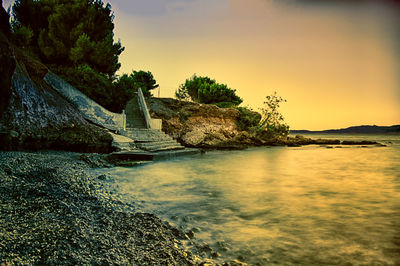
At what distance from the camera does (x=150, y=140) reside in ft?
34.1

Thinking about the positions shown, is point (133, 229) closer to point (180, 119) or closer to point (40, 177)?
point (40, 177)

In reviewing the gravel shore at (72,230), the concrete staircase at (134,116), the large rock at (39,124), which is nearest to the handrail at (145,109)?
the concrete staircase at (134,116)

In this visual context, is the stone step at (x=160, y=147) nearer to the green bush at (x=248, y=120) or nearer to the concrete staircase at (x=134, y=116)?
Answer: the concrete staircase at (x=134, y=116)

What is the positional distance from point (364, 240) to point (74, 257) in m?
2.46

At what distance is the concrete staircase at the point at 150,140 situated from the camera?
30.9 ft

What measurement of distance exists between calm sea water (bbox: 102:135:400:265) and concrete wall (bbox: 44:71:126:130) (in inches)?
165

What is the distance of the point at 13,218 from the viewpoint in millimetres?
2057

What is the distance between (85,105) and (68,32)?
39.5 ft

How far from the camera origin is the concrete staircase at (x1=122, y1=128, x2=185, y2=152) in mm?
9405

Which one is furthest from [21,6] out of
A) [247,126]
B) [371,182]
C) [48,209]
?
[371,182]

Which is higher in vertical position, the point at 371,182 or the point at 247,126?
the point at 247,126

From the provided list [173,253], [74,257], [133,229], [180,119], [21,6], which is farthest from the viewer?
[21,6]

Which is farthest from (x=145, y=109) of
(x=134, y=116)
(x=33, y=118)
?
(x=33, y=118)

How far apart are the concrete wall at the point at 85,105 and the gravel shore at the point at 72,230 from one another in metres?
6.38
